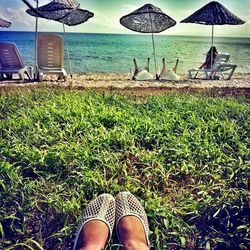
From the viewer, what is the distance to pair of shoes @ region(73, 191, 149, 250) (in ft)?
6.72

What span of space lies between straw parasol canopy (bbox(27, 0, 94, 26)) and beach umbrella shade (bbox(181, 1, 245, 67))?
3.51 m

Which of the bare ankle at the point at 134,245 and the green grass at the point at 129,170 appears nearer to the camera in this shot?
the bare ankle at the point at 134,245

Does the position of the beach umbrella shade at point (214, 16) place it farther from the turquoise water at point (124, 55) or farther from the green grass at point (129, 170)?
the green grass at point (129, 170)

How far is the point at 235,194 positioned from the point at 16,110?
108 inches

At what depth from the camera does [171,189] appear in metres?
2.66

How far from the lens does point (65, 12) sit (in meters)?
12.2

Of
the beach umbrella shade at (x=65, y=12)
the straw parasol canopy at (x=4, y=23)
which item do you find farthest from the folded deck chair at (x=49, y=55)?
the straw parasol canopy at (x=4, y=23)

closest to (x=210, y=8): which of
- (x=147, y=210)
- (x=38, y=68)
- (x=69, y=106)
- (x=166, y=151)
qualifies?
(x=38, y=68)

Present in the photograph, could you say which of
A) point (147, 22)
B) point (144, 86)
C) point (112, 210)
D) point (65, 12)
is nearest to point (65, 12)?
point (65, 12)

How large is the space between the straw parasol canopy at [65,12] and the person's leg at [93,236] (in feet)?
28.6

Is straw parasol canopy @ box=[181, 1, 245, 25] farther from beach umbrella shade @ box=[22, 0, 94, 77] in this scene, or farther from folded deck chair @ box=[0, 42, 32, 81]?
folded deck chair @ box=[0, 42, 32, 81]

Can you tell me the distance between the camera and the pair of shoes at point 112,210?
2.05 metres

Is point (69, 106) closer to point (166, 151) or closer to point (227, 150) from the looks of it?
point (166, 151)

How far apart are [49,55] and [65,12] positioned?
3.55 m
